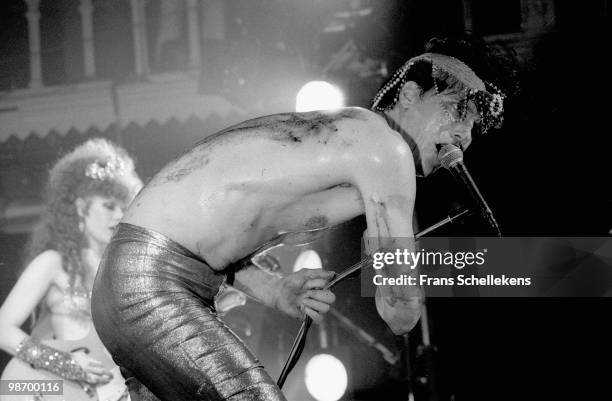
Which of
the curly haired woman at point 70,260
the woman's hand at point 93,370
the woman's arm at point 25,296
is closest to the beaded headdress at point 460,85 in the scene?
the woman's hand at point 93,370

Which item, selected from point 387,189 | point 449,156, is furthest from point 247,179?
point 449,156

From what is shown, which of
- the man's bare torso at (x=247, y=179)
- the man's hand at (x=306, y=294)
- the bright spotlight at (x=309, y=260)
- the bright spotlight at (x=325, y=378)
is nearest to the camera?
the man's bare torso at (x=247, y=179)

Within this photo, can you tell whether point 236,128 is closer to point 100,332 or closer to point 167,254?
point 167,254

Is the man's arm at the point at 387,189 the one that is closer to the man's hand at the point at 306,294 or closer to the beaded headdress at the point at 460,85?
the man's hand at the point at 306,294

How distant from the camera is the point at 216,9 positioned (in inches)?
→ 294

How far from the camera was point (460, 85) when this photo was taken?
2.35m

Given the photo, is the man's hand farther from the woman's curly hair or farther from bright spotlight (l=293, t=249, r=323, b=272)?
the woman's curly hair

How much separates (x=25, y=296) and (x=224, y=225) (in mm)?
2856

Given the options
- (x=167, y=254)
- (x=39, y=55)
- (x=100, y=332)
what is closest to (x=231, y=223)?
(x=167, y=254)

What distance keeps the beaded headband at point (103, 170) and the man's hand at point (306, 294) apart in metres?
2.74

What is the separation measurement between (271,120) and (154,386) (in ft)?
2.76

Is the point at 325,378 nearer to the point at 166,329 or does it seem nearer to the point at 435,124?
the point at 435,124

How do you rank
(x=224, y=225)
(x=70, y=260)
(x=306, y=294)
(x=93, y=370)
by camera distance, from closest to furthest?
(x=224, y=225), (x=306, y=294), (x=93, y=370), (x=70, y=260)

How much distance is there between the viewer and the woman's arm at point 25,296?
12.8 feet
